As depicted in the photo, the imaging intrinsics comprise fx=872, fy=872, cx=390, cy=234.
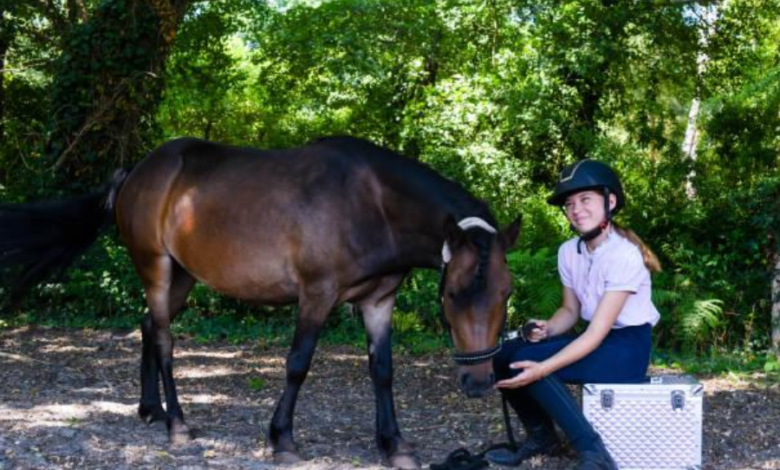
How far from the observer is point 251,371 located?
24.9ft

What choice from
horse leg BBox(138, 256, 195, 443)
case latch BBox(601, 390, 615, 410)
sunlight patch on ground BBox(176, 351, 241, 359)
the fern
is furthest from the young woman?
sunlight patch on ground BBox(176, 351, 241, 359)

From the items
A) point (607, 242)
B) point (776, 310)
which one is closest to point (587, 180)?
point (607, 242)

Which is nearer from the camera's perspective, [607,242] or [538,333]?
[607,242]

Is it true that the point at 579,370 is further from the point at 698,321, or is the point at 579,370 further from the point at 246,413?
the point at 698,321

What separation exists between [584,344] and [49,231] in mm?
3678

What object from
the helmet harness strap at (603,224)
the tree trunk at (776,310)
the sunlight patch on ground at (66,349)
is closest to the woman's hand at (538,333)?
the helmet harness strap at (603,224)

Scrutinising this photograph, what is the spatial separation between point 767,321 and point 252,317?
18.0 feet

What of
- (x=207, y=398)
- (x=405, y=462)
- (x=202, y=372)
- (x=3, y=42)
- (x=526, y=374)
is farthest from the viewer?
(x=3, y=42)

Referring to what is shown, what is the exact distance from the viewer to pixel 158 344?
17.4 feet

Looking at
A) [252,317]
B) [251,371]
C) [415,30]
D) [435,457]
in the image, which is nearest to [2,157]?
[252,317]

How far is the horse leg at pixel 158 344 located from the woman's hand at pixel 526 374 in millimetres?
2018

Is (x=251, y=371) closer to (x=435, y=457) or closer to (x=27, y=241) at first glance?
(x=27, y=241)

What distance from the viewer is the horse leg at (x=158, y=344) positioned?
5.20 metres

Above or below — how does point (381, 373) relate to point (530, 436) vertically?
above
